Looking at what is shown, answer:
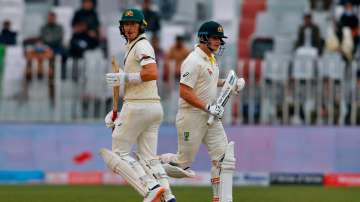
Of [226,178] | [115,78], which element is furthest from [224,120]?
[115,78]

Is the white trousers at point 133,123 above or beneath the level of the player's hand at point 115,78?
beneath

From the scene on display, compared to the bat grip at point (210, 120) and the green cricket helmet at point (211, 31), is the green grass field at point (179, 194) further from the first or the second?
the green cricket helmet at point (211, 31)

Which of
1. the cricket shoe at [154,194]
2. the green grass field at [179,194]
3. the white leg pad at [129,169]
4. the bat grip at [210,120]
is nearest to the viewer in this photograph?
the cricket shoe at [154,194]

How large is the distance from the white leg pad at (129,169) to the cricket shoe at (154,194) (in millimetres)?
100

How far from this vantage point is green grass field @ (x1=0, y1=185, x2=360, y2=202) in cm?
1138

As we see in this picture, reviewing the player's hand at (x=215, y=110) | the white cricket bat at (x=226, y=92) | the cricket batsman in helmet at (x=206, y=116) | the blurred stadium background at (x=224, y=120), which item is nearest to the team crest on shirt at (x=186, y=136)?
the cricket batsman in helmet at (x=206, y=116)

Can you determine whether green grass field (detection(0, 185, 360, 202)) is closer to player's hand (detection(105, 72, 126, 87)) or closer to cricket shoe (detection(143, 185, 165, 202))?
cricket shoe (detection(143, 185, 165, 202))

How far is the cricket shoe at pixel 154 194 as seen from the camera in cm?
854

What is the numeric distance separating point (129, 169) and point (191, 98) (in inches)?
33.1

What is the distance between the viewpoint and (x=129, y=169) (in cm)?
878

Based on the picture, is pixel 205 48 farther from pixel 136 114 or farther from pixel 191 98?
pixel 136 114

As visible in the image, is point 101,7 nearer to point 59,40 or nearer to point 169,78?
point 59,40

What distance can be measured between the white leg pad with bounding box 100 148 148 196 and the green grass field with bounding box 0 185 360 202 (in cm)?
225

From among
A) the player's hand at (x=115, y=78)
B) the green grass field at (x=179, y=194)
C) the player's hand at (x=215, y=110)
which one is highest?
the player's hand at (x=115, y=78)
